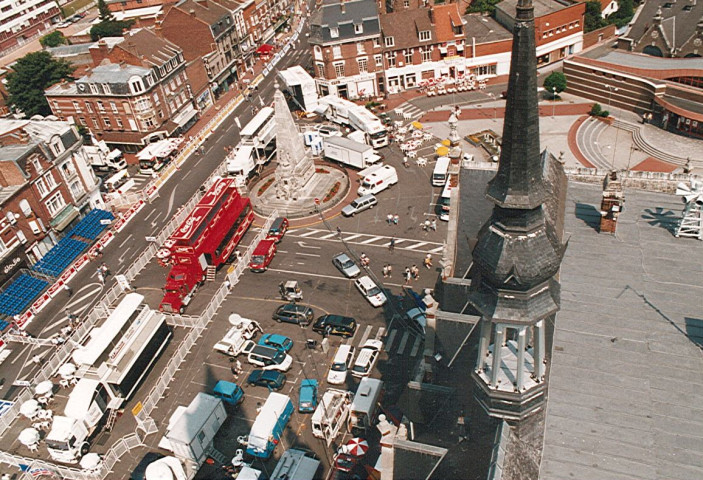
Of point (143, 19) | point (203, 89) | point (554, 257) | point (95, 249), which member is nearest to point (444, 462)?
point (554, 257)

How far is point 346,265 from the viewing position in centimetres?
5572

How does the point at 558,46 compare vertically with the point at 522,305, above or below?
below

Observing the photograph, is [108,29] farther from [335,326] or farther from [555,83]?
[335,326]

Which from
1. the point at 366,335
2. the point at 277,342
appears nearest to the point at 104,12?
the point at 277,342

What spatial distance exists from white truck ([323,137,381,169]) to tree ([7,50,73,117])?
54.8 m

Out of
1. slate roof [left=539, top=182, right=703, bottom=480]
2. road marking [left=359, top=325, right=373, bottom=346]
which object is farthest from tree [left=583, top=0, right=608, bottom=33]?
slate roof [left=539, top=182, right=703, bottom=480]

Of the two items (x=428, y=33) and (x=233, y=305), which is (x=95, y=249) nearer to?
(x=233, y=305)

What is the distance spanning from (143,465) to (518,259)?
35.3 m

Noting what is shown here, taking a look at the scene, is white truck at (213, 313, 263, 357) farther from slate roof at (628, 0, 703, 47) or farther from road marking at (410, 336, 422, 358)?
slate roof at (628, 0, 703, 47)

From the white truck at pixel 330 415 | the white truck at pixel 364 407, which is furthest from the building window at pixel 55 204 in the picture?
the white truck at pixel 364 407

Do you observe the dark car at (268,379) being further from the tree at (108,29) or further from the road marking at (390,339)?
the tree at (108,29)

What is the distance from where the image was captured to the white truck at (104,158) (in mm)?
80938

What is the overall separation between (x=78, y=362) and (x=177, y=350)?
25.4 feet

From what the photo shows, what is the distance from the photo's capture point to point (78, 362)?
1758 inches
